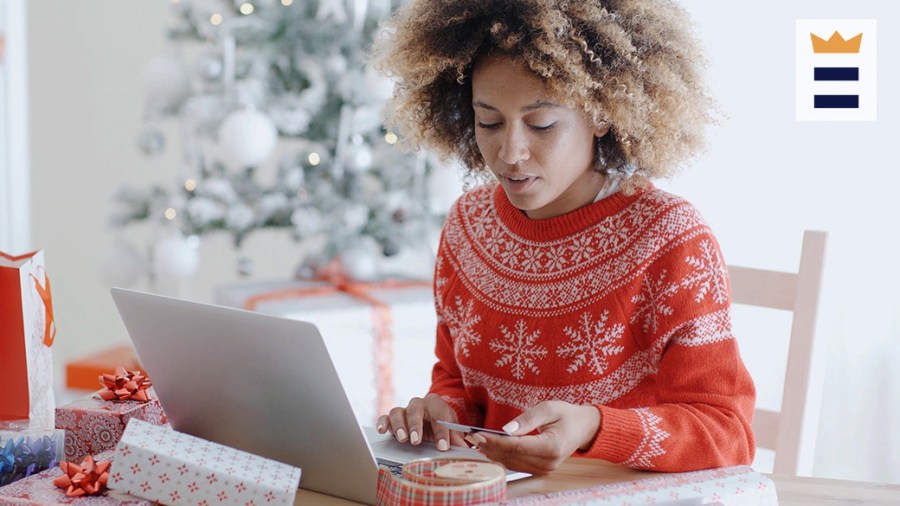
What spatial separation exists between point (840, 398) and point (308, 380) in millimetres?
1941

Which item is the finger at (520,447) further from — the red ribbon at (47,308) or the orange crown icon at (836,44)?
the orange crown icon at (836,44)

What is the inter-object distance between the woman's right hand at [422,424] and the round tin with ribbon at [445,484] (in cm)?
23

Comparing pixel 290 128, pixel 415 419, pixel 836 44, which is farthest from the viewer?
pixel 290 128

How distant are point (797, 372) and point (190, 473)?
2.82 ft

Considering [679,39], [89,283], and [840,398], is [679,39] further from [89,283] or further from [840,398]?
[89,283]

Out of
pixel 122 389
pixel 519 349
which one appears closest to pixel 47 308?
pixel 122 389

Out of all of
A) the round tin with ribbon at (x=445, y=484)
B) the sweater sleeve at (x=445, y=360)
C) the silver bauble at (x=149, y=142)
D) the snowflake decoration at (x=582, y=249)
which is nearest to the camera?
the round tin with ribbon at (x=445, y=484)

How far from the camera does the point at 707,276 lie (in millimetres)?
1202

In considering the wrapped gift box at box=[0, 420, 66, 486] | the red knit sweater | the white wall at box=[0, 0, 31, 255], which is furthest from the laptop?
the white wall at box=[0, 0, 31, 255]

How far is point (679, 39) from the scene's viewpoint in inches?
50.3

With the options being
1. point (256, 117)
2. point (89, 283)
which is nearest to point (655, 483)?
point (256, 117)

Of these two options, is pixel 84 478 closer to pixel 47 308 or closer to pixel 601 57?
pixel 47 308

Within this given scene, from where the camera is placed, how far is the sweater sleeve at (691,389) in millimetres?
1095

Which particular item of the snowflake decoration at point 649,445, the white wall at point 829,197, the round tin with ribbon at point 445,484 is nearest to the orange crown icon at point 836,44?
the white wall at point 829,197
